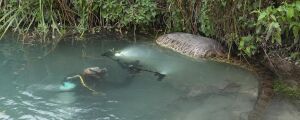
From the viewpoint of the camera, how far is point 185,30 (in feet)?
20.3

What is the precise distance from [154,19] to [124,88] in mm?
1858

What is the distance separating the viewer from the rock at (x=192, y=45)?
5.61m

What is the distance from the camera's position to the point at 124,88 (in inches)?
189

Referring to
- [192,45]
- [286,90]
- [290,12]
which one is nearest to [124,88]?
[192,45]

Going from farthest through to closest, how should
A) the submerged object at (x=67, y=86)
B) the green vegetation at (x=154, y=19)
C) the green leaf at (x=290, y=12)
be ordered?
the green vegetation at (x=154, y=19)
the submerged object at (x=67, y=86)
the green leaf at (x=290, y=12)

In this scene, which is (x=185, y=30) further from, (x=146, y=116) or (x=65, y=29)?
(x=146, y=116)

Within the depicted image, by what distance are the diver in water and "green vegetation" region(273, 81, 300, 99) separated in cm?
180

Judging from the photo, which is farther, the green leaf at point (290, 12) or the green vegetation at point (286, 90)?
the green vegetation at point (286, 90)

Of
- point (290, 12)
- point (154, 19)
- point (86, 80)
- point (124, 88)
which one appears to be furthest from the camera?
point (154, 19)

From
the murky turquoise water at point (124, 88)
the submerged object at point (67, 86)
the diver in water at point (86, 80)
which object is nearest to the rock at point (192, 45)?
the murky turquoise water at point (124, 88)

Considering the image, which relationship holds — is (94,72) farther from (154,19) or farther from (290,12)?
(290,12)

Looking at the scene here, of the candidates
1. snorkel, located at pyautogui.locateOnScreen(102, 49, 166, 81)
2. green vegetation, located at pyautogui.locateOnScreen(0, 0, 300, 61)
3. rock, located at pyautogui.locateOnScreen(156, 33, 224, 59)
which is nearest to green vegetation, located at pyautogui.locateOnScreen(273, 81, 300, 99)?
green vegetation, located at pyautogui.locateOnScreen(0, 0, 300, 61)

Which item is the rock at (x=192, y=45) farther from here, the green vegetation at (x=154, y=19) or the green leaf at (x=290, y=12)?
the green leaf at (x=290, y=12)

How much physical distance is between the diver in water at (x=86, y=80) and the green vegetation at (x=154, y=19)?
1384 millimetres
